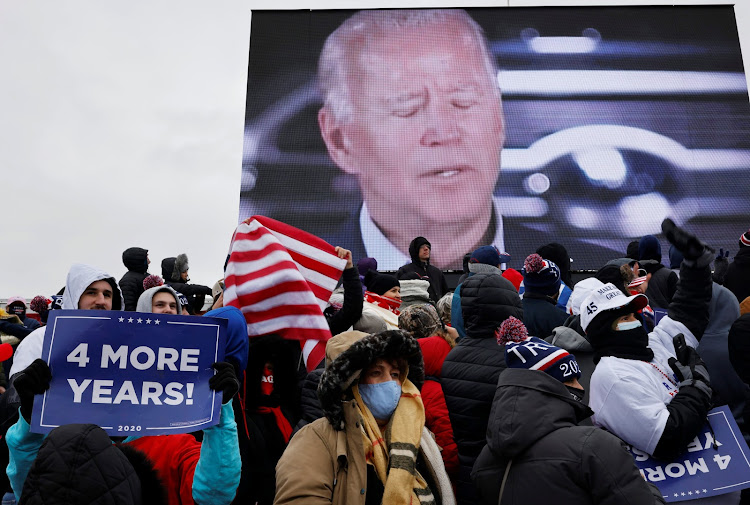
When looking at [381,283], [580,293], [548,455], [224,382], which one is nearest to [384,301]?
[381,283]

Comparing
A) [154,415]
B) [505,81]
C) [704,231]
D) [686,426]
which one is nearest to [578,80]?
[505,81]

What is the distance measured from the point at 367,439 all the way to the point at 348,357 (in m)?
0.28

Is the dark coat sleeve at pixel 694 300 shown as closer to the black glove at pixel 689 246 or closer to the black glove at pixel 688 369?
the black glove at pixel 689 246

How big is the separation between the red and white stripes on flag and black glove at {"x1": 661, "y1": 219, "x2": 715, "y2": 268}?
5.06ft

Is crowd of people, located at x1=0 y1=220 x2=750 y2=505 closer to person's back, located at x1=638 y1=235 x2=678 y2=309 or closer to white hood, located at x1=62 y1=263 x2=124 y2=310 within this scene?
white hood, located at x1=62 y1=263 x2=124 y2=310

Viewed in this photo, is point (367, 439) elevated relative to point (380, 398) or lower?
lower

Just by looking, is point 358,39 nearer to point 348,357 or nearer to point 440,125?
point 440,125

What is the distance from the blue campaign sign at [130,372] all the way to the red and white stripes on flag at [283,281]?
96cm

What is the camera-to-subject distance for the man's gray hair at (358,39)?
11.3 meters

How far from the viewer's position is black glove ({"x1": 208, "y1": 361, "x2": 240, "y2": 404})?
2010 millimetres

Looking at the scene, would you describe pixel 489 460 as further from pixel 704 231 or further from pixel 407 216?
pixel 704 231

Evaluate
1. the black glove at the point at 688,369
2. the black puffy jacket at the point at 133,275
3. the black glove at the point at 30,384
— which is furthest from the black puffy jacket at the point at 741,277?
the black puffy jacket at the point at 133,275

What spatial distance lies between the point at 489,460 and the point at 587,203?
9253 mm

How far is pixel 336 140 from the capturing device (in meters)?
11.1
